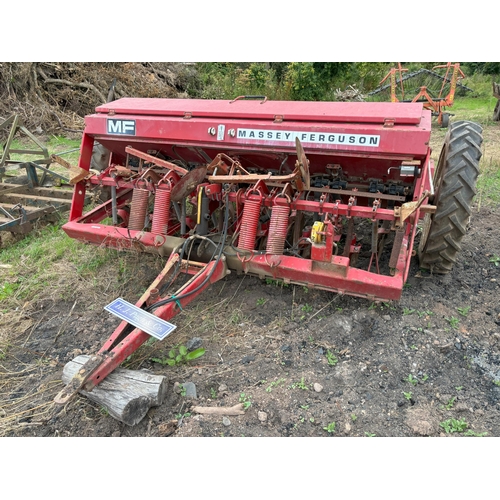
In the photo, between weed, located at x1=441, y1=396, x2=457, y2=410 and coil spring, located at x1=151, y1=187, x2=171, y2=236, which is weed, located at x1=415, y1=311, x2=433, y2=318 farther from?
coil spring, located at x1=151, y1=187, x2=171, y2=236

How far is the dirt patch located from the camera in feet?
7.59

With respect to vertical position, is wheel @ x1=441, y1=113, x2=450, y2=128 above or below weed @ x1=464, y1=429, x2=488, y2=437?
above

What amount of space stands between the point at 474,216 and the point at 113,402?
438 centimetres

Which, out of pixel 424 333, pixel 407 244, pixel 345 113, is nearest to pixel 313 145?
pixel 345 113

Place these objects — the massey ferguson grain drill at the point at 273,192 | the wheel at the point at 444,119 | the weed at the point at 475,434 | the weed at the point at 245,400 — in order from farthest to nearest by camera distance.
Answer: the wheel at the point at 444,119 < the massey ferguson grain drill at the point at 273,192 < the weed at the point at 245,400 < the weed at the point at 475,434

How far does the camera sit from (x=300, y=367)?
8.88 ft

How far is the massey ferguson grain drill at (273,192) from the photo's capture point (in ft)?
9.23

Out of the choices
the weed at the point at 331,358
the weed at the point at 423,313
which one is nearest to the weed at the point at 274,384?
the weed at the point at 331,358

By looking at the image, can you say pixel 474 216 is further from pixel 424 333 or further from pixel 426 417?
pixel 426 417

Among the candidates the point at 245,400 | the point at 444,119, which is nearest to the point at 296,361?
the point at 245,400

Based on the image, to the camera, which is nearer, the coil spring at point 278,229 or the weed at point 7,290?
the coil spring at point 278,229

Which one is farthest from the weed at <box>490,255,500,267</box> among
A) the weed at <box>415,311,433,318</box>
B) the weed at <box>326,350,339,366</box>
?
the weed at <box>326,350,339,366</box>

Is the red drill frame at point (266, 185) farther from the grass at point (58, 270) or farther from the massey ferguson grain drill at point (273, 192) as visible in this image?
the grass at point (58, 270)

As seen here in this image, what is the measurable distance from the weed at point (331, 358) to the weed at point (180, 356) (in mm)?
824
